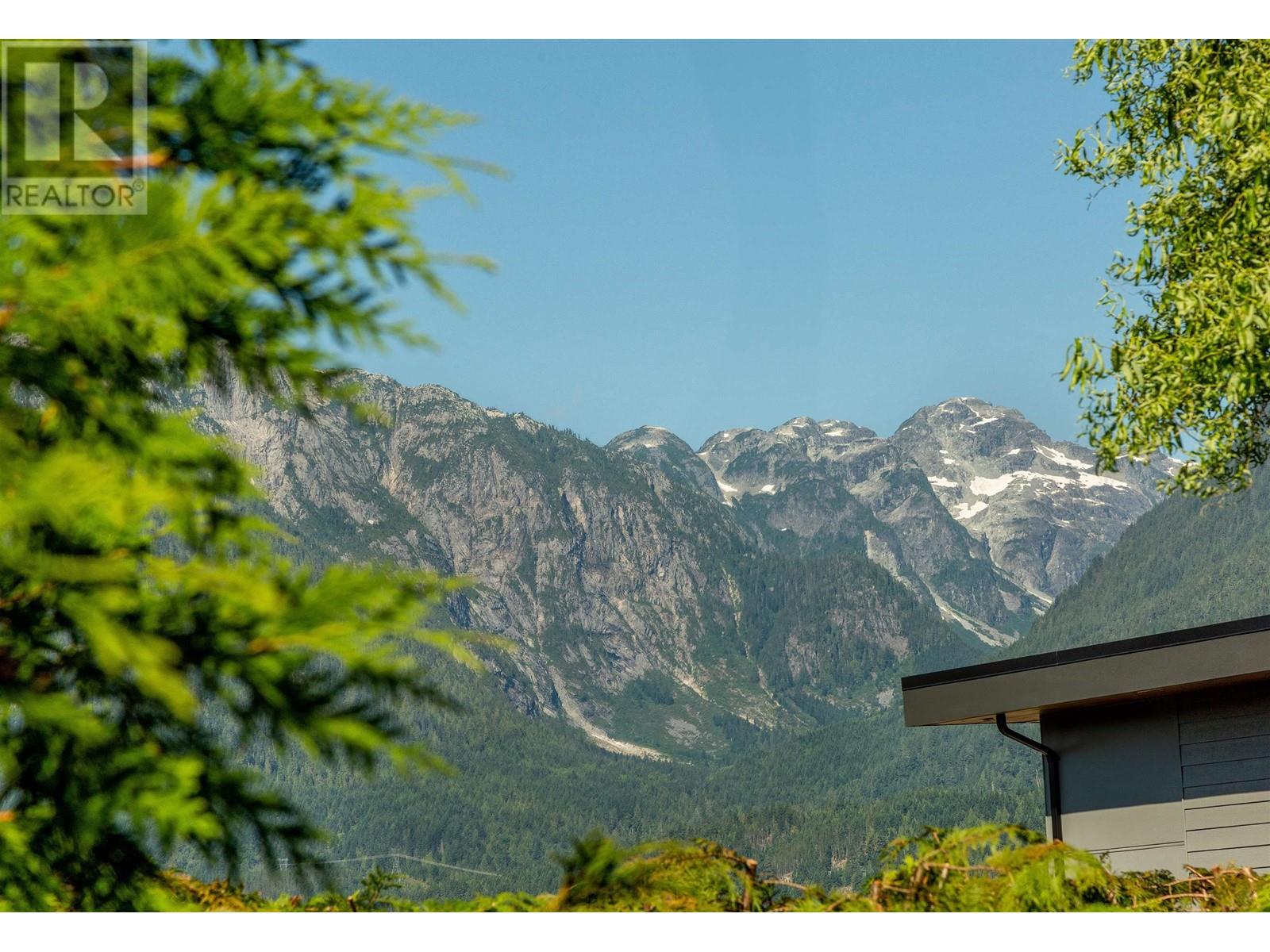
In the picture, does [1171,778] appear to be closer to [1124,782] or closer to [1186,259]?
[1124,782]

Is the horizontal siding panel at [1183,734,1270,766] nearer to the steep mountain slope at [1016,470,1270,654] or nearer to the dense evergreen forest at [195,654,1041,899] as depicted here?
the dense evergreen forest at [195,654,1041,899]

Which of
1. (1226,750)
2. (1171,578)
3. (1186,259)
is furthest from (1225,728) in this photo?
(1171,578)

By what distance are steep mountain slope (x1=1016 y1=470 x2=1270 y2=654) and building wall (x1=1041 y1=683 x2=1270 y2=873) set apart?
370 ft

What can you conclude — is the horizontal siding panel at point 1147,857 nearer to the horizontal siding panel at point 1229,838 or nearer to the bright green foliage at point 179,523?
the horizontal siding panel at point 1229,838

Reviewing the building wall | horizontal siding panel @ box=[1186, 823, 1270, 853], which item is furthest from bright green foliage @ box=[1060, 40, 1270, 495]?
horizontal siding panel @ box=[1186, 823, 1270, 853]

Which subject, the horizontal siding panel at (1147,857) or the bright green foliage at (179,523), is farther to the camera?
the horizontal siding panel at (1147,857)

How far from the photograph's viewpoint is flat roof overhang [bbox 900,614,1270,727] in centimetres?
555

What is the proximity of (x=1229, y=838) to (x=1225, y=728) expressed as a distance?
1.71ft

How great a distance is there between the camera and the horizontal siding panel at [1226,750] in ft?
19.6

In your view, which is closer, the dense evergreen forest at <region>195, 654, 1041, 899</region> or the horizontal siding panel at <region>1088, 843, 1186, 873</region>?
the horizontal siding panel at <region>1088, 843, 1186, 873</region>

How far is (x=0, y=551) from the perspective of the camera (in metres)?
2.52

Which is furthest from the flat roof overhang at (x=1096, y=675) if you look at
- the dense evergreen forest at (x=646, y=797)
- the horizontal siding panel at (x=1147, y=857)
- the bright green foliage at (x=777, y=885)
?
the dense evergreen forest at (x=646, y=797)

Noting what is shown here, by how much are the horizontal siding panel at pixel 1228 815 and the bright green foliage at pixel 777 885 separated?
2592mm

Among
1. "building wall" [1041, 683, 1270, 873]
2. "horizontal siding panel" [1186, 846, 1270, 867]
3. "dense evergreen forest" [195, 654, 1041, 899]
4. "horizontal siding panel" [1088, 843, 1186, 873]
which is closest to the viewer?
"horizontal siding panel" [1186, 846, 1270, 867]
